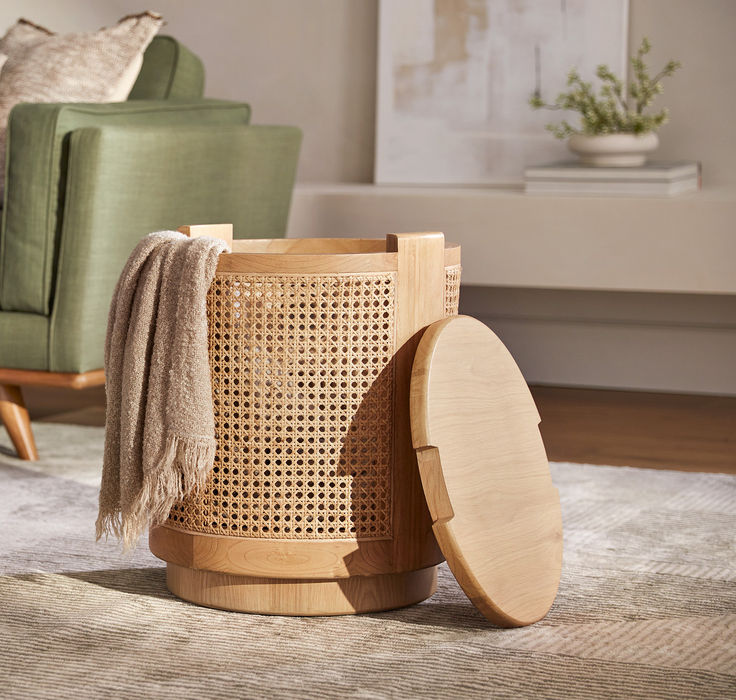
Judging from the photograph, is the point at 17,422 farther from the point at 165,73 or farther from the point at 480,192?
the point at 480,192

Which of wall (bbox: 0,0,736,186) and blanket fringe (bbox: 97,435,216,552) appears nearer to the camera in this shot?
blanket fringe (bbox: 97,435,216,552)

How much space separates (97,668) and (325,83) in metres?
2.44

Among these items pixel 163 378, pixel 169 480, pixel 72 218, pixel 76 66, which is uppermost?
pixel 76 66

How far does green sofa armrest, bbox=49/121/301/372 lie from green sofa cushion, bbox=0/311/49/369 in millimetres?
20

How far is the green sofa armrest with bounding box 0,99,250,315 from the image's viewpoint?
2039mm

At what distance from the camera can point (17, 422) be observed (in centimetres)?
219

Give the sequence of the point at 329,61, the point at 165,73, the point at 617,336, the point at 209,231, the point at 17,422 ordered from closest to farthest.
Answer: the point at 209,231 → the point at 17,422 → the point at 165,73 → the point at 617,336 → the point at 329,61

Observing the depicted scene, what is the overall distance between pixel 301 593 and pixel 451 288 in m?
0.42

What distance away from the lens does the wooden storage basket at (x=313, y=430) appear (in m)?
1.31

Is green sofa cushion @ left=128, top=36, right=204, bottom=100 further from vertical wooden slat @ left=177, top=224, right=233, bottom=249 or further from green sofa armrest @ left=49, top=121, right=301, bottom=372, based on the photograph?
vertical wooden slat @ left=177, top=224, right=233, bottom=249

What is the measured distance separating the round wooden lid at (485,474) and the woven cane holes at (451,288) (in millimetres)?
79

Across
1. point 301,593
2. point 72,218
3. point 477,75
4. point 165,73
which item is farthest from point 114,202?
point 477,75

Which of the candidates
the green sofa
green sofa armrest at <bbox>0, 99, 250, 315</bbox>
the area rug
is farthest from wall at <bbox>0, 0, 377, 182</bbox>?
the area rug

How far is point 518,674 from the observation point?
3.83 ft
